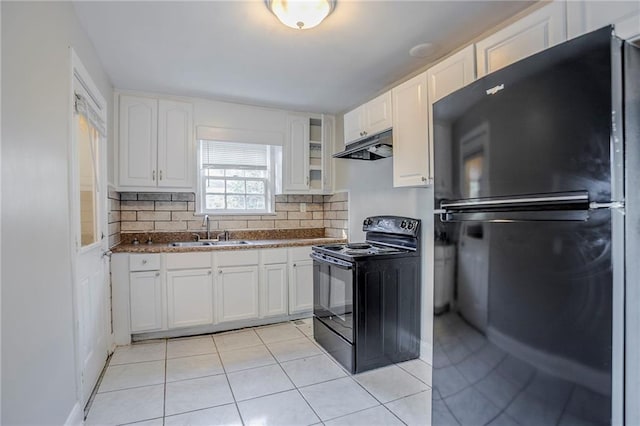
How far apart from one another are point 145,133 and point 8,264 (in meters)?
2.37

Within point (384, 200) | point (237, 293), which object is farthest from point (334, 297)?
point (237, 293)

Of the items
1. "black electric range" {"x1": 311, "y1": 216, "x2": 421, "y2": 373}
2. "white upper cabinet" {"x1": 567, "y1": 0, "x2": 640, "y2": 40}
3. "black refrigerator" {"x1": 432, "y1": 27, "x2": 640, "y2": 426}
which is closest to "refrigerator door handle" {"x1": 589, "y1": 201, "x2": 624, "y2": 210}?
"black refrigerator" {"x1": 432, "y1": 27, "x2": 640, "y2": 426}

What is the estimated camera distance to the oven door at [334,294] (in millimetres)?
2464

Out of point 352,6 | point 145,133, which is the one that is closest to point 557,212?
point 352,6

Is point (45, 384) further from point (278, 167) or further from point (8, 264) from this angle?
point (278, 167)

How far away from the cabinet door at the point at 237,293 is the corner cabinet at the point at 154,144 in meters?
0.99

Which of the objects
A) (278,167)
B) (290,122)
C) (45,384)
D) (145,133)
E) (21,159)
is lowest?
(45,384)

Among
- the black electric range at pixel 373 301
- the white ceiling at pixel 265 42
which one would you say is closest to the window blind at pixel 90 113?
the white ceiling at pixel 265 42

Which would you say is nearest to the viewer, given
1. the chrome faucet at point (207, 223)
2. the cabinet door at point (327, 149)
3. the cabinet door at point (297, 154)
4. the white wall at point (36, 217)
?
the white wall at point (36, 217)

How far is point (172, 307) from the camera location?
3062mm

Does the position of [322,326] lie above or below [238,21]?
below

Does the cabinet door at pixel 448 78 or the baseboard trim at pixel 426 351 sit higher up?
the cabinet door at pixel 448 78

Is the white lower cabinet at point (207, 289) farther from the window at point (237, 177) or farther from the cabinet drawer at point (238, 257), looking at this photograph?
the window at point (237, 177)

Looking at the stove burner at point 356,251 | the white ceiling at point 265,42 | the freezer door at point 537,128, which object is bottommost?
the stove burner at point 356,251
